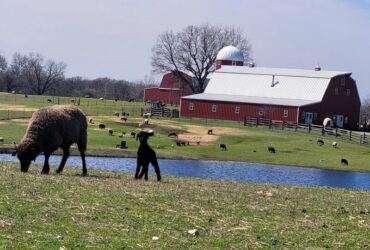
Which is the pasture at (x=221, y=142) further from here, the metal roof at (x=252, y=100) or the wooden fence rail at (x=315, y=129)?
the metal roof at (x=252, y=100)

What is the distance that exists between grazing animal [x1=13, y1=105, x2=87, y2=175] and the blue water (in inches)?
748

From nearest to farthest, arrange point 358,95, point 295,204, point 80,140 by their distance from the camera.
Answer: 1. point 295,204
2. point 80,140
3. point 358,95

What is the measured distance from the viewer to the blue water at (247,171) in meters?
39.0

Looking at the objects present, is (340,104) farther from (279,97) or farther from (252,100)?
(252,100)

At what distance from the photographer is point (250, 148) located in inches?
2368

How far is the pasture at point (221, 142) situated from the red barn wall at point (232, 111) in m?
7.53

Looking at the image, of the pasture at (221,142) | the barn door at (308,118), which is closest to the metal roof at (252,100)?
the barn door at (308,118)

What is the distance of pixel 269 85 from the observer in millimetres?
93938

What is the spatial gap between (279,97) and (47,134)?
74680 millimetres

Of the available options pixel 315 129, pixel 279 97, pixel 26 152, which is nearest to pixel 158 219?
pixel 26 152

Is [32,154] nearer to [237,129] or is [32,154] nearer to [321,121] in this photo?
[237,129]

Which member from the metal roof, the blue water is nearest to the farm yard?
the blue water

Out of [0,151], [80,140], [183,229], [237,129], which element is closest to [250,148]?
[237,129]

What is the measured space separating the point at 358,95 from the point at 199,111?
24.9 metres
